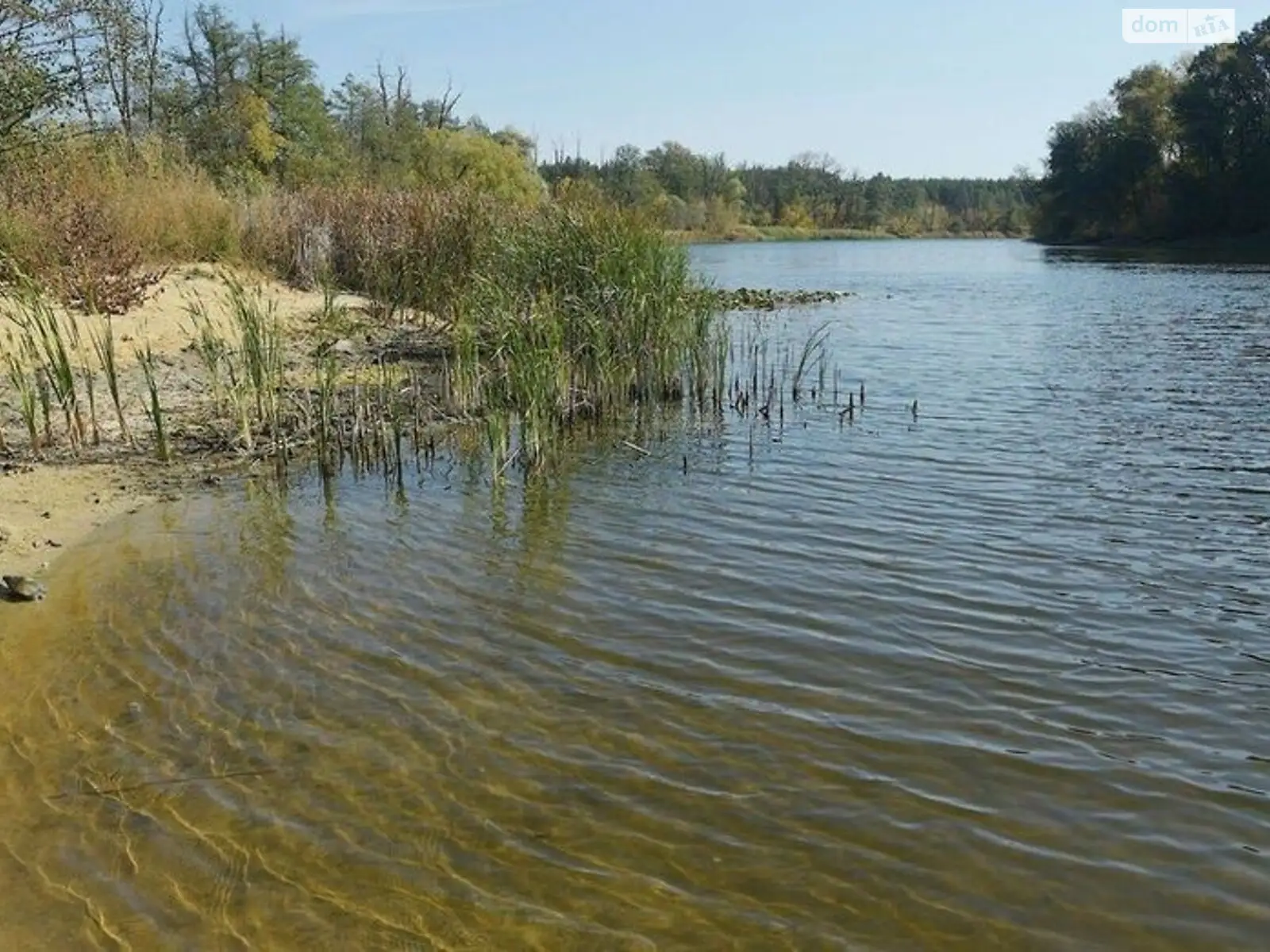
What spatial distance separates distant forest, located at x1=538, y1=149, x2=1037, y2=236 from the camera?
108938 mm

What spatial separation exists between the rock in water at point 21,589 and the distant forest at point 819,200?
83.6 meters

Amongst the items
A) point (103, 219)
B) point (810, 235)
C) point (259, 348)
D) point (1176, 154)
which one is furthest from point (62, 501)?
point (810, 235)

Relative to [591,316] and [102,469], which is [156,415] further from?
[591,316]

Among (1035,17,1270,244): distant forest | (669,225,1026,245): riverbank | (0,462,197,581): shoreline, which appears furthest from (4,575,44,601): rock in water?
(669,225,1026,245): riverbank

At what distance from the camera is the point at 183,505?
924 cm

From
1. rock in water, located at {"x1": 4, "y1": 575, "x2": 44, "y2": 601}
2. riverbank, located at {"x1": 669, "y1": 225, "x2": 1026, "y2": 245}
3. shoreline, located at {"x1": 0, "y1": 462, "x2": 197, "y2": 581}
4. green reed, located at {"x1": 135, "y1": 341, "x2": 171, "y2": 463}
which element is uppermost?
riverbank, located at {"x1": 669, "y1": 225, "x2": 1026, "y2": 245}

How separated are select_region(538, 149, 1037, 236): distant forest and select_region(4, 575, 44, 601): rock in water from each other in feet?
274

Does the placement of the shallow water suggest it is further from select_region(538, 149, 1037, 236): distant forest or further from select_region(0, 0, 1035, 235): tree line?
select_region(538, 149, 1037, 236): distant forest

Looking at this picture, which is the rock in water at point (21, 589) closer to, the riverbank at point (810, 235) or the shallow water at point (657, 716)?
the shallow water at point (657, 716)

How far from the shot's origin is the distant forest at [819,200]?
10894cm

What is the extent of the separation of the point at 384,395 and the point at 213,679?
25.0ft

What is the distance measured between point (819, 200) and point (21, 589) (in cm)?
13915

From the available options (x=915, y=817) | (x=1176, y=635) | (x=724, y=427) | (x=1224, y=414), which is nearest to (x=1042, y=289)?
(x=1224, y=414)

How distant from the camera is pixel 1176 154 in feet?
237
